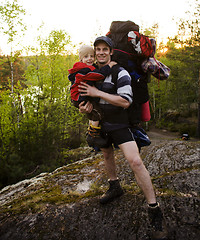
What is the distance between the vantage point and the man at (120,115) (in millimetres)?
1894

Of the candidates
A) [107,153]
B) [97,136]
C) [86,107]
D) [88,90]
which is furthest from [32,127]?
[88,90]

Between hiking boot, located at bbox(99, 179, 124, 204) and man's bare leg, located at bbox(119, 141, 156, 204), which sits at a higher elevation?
man's bare leg, located at bbox(119, 141, 156, 204)

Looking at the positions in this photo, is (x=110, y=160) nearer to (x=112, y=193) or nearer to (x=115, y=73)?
(x=112, y=193)

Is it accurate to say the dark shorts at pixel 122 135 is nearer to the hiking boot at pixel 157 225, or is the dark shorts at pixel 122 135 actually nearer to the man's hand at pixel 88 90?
the man's hand at pixel 88 90

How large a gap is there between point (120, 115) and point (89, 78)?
21.9 inches

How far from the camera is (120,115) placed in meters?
2.10

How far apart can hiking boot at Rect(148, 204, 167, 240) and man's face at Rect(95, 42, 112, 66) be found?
67.8 inches

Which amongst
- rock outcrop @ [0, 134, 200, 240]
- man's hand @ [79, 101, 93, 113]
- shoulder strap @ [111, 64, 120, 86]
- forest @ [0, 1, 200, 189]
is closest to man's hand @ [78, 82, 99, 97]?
man's hand @ [79, 101, 93, 113]

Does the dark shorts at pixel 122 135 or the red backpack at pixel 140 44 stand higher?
the red backpack at pixel 140 44

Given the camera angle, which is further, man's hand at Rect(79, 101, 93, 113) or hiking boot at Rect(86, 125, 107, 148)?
hiking boot at Rect(86, 125, 107, 148)

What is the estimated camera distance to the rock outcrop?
2.04 metres

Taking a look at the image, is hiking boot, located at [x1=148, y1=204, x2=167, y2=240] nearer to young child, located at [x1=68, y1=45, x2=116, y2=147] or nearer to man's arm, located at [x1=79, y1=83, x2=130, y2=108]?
young child, located at [x1=68, y1=45, x2=116, y2=147]

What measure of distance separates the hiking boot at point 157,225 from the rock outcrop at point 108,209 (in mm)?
135

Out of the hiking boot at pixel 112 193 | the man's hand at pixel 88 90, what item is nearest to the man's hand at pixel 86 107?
the man's hand at pixel 88 90
